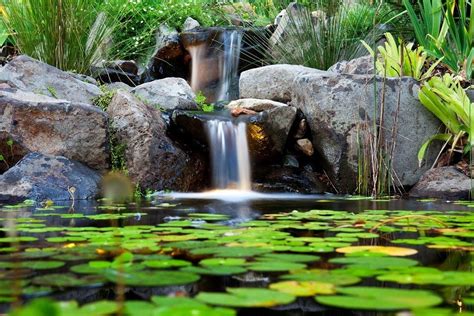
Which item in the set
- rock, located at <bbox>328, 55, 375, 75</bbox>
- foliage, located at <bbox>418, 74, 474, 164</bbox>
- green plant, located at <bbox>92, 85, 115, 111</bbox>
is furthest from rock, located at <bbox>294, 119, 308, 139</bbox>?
green plant, located at <bbox>92, 85, 115, 111</bbox>

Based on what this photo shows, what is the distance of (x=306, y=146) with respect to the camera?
17.2ft

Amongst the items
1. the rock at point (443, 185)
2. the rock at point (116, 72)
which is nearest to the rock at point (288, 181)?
the rock at point (443, 185)

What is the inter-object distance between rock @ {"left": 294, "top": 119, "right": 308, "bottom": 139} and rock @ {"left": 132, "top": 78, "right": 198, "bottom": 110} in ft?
3.66

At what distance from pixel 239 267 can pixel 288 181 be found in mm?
3864

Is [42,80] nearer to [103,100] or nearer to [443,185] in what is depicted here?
[103,100]

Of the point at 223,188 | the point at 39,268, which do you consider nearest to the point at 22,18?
the point at 223,188

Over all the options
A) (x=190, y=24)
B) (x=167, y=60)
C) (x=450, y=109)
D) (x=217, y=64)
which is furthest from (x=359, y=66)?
(x=190, y=24)

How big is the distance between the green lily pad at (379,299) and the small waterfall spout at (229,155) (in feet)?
13.1

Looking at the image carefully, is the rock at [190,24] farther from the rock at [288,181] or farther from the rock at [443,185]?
the rock at [443,185]

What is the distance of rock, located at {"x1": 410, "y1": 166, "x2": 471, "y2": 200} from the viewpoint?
427cm

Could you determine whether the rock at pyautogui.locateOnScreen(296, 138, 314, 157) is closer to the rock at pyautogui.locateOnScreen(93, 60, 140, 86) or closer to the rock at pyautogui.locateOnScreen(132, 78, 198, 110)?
the rock at pyautogui.locateOnScreen(132, 78, 198, 110)

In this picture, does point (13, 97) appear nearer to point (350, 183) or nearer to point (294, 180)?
point (294, 180)

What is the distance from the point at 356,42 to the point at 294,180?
2.06 meters

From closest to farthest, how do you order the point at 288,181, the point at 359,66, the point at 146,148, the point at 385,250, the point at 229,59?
the point at 385,250, the point at 146,148, the point at 288,181, the point at 359,66, the point at 229,59
